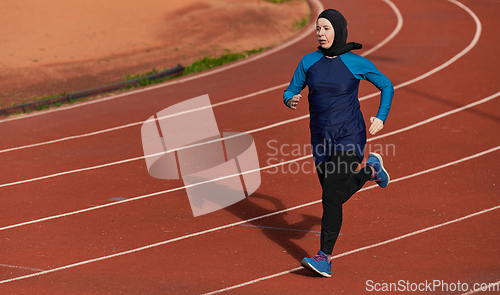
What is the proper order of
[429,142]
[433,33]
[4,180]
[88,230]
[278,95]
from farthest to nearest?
1. [433,33]
2. [278,95]
3. [429,142]
4. [4,180]
5. [88,230]

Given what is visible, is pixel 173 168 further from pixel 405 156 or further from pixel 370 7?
pixel 370 7

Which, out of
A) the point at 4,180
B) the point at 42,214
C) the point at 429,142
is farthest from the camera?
the point at 429,142

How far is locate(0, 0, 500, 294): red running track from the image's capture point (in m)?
4.79

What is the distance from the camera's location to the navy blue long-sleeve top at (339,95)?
4.28 metres

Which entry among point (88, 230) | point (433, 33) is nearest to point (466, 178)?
point (88, 230)

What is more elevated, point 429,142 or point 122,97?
point 122,97

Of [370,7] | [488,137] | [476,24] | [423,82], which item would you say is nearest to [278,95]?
[423,82]

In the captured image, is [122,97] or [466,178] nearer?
[466,178]

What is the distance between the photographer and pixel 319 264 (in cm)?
445

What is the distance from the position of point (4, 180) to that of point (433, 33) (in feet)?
34.3

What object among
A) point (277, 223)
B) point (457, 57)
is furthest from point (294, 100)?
point (457, 57)

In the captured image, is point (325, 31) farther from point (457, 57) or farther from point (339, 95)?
point (457, 57)

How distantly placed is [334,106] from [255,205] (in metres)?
2.26

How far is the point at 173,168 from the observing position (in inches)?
291
